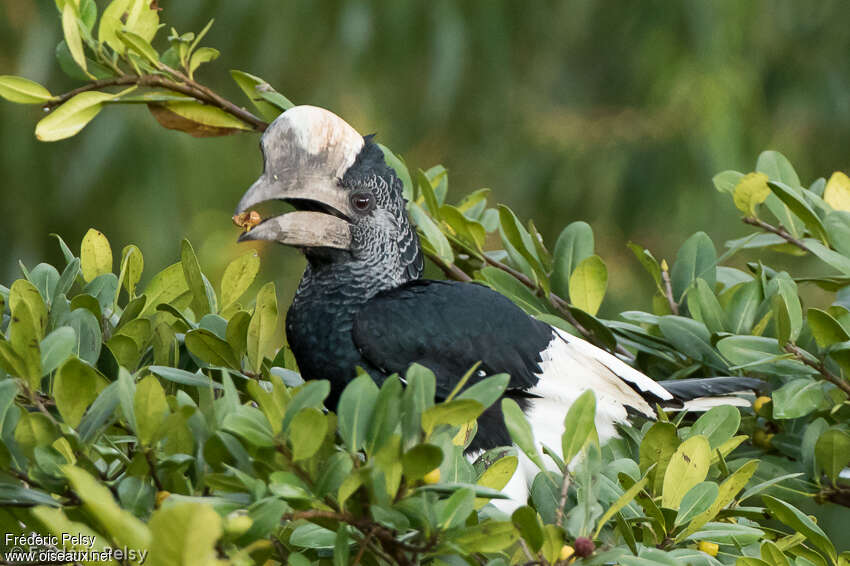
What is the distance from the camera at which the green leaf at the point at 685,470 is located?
79cm

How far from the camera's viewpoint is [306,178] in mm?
1120

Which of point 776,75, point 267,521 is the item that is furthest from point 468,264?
point 776,75

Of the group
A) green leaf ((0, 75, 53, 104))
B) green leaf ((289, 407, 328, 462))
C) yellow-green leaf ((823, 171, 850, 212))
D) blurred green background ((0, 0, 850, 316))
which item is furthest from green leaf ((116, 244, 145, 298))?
blurred green background ((0, 0, 850, 316))

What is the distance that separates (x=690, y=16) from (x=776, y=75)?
655 millimetres

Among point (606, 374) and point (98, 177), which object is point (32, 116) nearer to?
point (98, 177)

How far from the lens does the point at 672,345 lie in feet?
3.88

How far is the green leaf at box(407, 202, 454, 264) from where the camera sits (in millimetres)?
1230

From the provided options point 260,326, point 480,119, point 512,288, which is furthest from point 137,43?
point 480,119

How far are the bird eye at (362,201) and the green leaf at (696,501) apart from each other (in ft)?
1.83

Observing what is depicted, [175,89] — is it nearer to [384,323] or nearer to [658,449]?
[384,323]

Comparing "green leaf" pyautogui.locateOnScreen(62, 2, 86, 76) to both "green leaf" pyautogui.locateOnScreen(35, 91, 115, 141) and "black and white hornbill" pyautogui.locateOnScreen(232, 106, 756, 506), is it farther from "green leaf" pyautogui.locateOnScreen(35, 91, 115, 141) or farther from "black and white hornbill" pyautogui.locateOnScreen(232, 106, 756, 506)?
"black and white hornbill" pyautogui.locateOnScreen(232, 106, 756, 506)

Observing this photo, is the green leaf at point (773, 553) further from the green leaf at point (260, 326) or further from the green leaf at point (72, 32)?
the green leaf at point (72, 32)

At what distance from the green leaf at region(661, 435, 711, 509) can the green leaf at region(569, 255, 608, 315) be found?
38 cm

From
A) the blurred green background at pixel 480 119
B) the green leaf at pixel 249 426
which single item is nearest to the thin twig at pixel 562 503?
the green leaf at pixel 249 426
